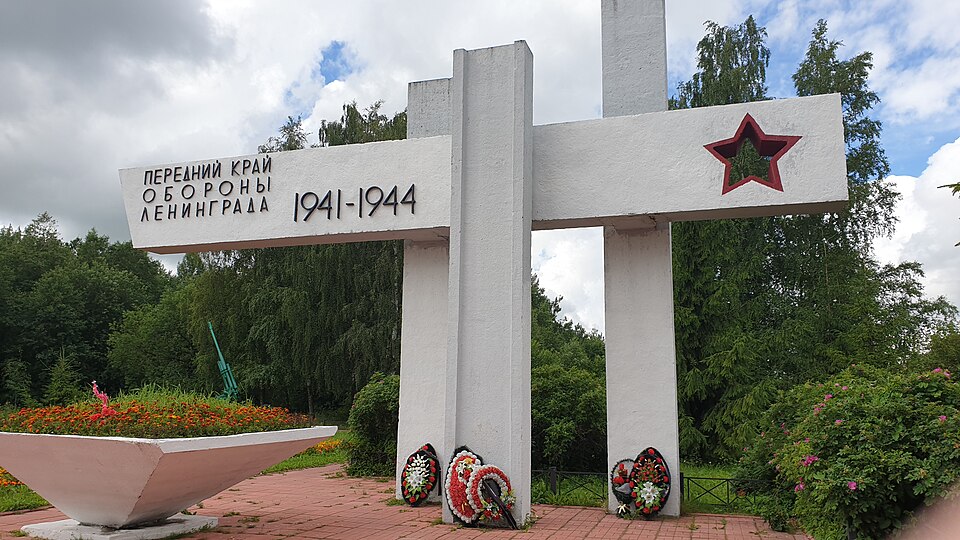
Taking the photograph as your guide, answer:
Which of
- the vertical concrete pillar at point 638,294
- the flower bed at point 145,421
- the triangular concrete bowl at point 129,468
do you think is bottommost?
the triangular concrete bowl at point 129,468

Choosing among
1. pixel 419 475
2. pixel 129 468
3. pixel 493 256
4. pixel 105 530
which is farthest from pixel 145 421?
pixel 493 256

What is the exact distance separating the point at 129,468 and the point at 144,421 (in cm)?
45

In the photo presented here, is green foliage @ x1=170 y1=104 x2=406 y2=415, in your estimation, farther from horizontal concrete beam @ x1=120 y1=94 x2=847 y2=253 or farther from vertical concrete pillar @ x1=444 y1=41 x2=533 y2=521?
vertical concrete pillar @ x1=444 y1=41 x2=533 y2=521

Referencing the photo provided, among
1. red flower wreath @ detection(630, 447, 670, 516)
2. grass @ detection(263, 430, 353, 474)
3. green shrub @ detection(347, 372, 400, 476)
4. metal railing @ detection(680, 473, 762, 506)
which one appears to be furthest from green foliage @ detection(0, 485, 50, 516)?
metal railing @ detection(680, 473, 762, 506)

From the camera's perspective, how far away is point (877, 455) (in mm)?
4984

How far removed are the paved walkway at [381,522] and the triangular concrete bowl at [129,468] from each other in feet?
1.85

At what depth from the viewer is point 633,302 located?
819 cm

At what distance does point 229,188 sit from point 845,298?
1370 centimetres

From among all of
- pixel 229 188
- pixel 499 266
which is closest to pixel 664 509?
pixel 499 266

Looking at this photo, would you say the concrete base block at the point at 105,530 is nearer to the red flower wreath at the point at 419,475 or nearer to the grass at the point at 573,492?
the red flower wreath at the point at 419,475

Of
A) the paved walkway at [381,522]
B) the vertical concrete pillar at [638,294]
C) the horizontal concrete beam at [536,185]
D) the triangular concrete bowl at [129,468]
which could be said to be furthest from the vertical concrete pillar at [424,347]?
the triangular concrete bowl at [129,468]

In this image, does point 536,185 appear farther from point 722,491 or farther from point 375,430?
point 375,430

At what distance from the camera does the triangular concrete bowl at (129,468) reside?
5.72 meters

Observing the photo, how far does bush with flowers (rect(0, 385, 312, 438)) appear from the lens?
5.99 meters
